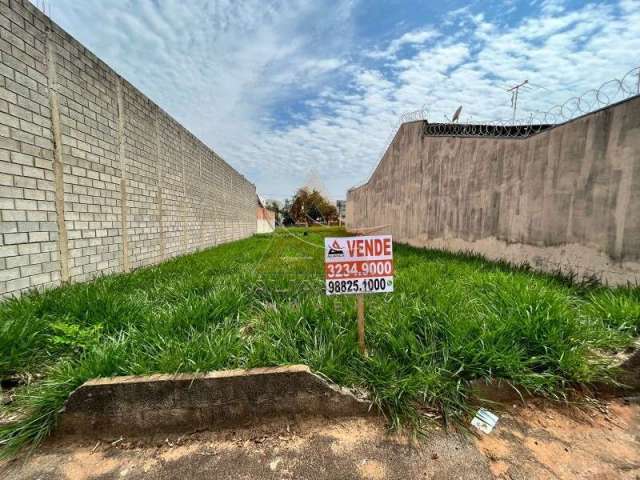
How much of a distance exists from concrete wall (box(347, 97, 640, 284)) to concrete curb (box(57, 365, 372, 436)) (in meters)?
3.69

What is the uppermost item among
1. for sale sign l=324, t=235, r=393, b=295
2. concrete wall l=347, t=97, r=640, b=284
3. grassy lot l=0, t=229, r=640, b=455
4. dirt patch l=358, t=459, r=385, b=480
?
concrete wall l=347, t=97, r=640, b=284

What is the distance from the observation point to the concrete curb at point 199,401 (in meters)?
1.46

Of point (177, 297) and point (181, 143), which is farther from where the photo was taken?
point (181, 143)

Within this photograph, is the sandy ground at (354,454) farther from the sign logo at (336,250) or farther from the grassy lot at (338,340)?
the sign logo at (336,250)

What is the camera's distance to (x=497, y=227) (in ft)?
15.6

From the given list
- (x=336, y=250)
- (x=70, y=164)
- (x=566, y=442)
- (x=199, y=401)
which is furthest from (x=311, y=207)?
(x=566, y=442)

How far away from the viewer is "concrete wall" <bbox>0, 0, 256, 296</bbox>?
2.56 metres

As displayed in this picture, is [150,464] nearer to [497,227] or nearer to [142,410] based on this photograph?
[142,410]

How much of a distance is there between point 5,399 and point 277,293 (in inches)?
77.2

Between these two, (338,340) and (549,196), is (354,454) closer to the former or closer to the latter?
(338,340)

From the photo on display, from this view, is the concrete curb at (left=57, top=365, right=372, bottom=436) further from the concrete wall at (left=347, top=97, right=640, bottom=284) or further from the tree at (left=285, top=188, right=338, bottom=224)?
the tree at (left=285, top=188, right=338, bottom=224)

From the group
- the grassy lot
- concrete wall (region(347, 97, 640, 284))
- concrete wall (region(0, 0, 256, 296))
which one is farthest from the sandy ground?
concrete wall (region(347, 97, 640, 284))

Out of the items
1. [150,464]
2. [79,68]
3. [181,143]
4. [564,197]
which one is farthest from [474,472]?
[181,143]

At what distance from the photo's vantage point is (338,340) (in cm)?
189
